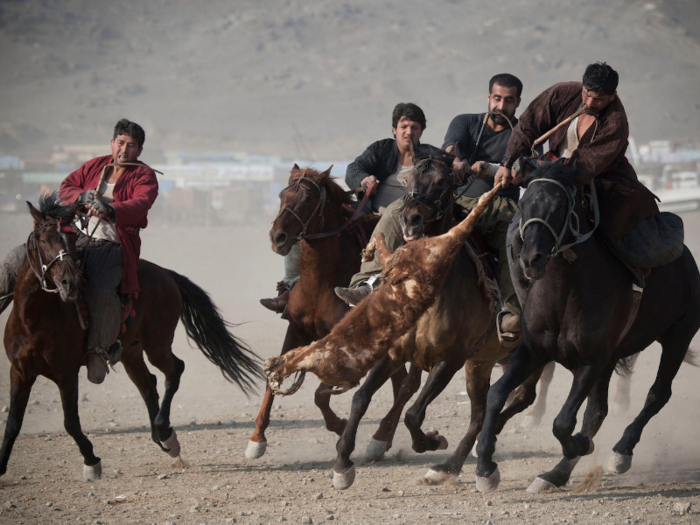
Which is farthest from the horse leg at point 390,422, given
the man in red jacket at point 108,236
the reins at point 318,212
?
the man in red jacket at point 108,236

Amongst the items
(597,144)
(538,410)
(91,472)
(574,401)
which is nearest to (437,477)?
(574,401)

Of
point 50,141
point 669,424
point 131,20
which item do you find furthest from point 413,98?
point 669,424

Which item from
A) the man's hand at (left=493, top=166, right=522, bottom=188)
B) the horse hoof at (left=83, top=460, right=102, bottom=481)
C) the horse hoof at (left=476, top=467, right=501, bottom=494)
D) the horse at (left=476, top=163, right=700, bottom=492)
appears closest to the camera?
the horse at (left=476, top=163, right=700, bottom=492)

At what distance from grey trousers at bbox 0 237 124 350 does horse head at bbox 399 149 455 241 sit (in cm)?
261

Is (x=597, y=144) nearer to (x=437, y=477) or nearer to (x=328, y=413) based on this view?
(x=437, y=477)

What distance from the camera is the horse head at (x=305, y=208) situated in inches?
278

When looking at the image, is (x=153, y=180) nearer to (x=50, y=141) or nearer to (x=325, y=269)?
(x=325, y=269)

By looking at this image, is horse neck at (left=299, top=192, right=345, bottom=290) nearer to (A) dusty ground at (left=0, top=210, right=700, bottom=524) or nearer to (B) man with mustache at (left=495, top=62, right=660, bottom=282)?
(A) dusty ground at (left=0, top=210, right=700, bottom=524)

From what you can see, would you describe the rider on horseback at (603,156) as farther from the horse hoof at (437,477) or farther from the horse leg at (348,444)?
the horse hoof at (437,477)

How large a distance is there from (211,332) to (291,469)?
1.95 metres

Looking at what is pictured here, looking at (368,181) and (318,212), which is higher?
(368,181)

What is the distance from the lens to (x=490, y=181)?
7.52 m

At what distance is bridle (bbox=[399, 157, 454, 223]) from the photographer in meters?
6.07

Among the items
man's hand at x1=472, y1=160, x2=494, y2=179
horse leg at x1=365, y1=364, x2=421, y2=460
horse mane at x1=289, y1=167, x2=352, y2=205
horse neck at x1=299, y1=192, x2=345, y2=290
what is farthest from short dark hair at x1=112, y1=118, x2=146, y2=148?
horse leg at x1=365, y1=364, x2=421, y2=460
